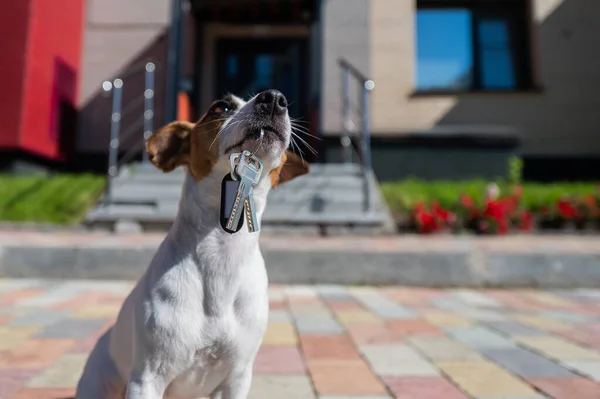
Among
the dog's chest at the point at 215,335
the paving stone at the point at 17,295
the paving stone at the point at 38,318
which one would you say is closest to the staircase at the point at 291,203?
the paving stone at the point at 17,295

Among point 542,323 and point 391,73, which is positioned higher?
point 391,73

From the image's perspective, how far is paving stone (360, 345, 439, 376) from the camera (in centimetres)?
179

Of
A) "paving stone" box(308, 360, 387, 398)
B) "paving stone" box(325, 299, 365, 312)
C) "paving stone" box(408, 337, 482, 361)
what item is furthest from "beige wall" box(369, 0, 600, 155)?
"paving stone" box(308, 360, 387, 398)

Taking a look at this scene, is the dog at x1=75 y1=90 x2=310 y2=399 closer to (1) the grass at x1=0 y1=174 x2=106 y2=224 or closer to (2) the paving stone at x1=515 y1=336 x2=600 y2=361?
(2) the paving stone at x1=515 y1=336 x2=600 y2=361

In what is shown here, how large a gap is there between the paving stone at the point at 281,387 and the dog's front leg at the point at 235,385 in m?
0.42

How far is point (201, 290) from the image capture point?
3.53ft

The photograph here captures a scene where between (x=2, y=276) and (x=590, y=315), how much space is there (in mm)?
4509

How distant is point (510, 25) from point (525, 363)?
27.0 feet

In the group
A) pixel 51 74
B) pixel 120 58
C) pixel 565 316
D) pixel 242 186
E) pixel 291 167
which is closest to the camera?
pixel 242 186

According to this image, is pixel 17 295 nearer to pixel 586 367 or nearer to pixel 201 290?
pixel 201 290

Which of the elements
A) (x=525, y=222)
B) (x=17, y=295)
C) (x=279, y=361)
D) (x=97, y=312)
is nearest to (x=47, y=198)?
(x=17, y=295)

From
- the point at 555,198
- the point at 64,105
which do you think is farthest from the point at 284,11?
the point at 555,198

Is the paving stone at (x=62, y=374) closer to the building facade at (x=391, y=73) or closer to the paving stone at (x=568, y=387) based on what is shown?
the paving stone at (x=568, y=387)

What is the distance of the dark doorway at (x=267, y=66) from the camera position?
28.8ft
